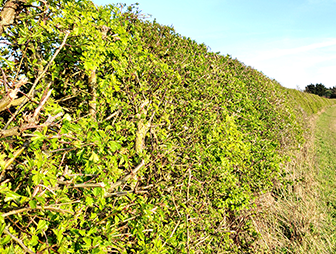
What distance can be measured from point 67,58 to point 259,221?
14.8 ft

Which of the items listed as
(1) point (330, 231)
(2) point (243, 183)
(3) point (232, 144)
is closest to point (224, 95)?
(3) point (232, 144)

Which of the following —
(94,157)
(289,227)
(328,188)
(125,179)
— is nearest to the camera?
(94,157)

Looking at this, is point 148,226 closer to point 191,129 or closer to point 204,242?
point 204,242

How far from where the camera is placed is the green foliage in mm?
1625

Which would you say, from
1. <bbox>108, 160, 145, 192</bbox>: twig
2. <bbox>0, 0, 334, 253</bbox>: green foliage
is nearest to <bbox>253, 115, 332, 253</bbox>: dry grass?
<bbox>0, 0, 334, 253</bbox>: green foliage

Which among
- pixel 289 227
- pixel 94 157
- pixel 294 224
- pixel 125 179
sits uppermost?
pixel 94 157

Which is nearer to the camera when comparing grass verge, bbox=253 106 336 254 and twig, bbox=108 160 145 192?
twig, bbox=108 160 145 192

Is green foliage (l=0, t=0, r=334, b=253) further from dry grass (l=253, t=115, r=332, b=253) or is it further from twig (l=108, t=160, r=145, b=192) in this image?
dry grass (l=253, t=115, r=332, b=253)

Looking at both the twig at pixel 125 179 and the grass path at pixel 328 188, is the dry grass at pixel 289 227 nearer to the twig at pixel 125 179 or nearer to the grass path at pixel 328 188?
the grass path at pixel 328 188

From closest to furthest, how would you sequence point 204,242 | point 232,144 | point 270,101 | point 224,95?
point 204,242, point 232,144, point 224,95, point 270,101

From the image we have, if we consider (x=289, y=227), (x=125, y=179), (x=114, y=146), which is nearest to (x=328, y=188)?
(x=289, y=227)

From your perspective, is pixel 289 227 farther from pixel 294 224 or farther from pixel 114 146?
pixel 114 146

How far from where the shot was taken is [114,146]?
5.59 feet

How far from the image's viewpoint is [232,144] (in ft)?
12.9
